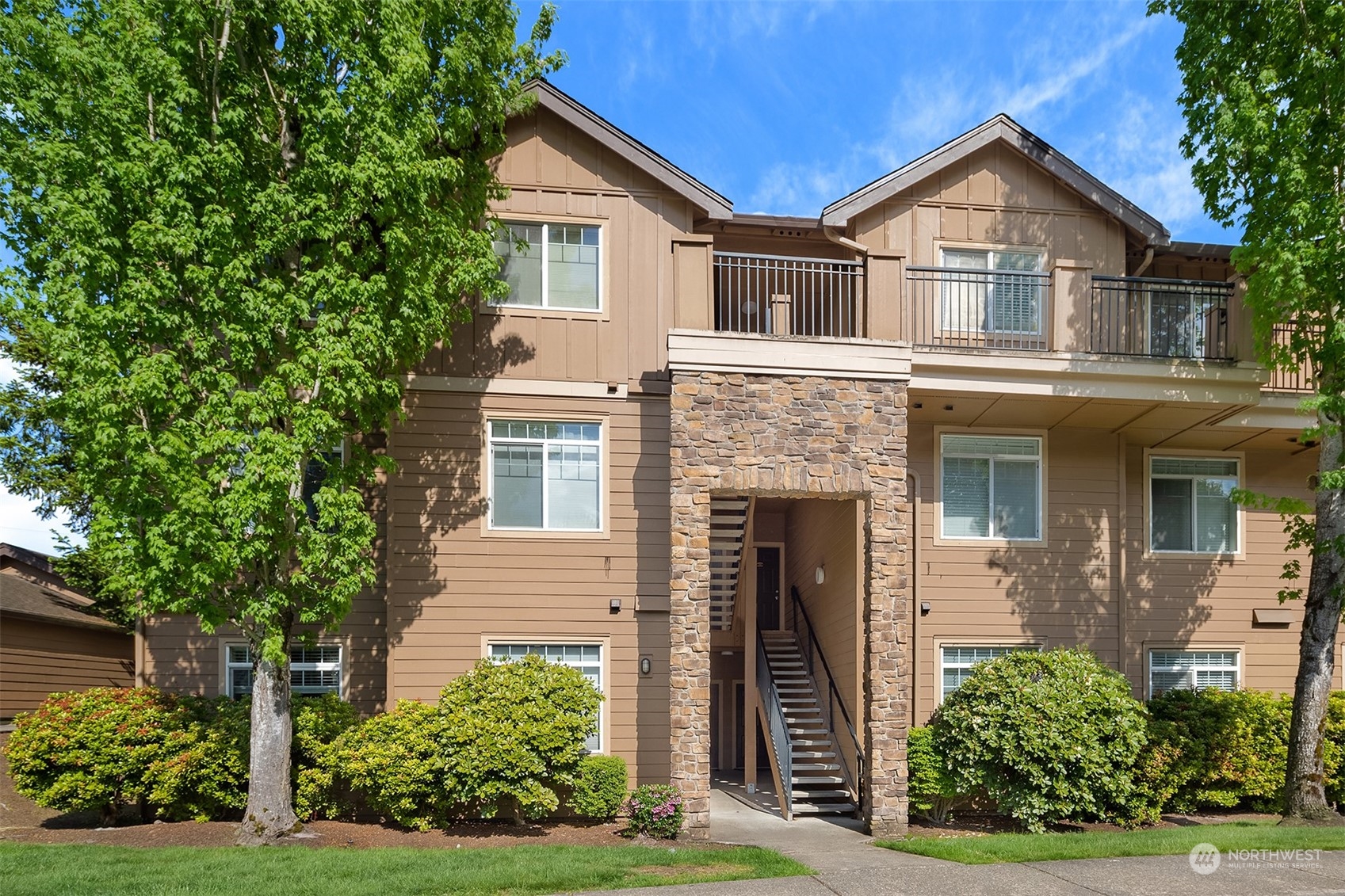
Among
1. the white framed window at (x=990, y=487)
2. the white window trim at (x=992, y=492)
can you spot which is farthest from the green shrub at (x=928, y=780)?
the white framed window at (x=990, y=487)

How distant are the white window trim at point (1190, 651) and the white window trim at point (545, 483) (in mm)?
8125

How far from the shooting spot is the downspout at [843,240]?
519 inches

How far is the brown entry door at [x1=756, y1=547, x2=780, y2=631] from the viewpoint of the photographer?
1742 cm

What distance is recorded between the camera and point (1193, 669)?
14078 mm

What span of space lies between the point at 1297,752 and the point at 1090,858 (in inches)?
168

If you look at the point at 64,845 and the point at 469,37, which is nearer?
the point at 64,845

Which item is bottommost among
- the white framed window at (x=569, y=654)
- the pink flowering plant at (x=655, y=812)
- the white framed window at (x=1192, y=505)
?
the pink flowering plant at (x=655, y=812)

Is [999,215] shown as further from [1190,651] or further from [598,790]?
[598,790]

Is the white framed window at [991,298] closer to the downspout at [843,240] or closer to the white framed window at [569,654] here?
the downspout at [843,240]

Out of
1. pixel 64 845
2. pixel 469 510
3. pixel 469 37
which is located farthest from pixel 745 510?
pixel 64 845

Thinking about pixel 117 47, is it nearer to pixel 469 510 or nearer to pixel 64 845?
pixel 469 510

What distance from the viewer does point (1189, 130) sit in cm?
1209

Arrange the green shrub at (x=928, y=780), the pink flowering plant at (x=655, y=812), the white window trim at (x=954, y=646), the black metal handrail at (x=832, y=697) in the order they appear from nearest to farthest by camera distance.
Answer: the pink flowering plant at (x=655, y=812)
the green shrub at (x=928, y=780)
the black metal handrail at (x=832, y=697)
the white window trim at (x=954, y=646)

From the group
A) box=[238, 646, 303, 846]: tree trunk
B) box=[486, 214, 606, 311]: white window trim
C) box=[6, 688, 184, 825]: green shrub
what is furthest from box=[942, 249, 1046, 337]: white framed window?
box=[6, 688, 184, 825]: green shrub
